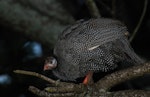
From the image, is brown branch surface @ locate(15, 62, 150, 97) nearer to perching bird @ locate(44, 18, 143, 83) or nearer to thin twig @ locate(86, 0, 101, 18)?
perching bird @ locate(44, 18, 143, 83)

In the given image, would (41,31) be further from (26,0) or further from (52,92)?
(52,92)

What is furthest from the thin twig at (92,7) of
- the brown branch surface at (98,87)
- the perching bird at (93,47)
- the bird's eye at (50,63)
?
the brown branch surface at (98,87)

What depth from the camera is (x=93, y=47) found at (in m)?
3.29

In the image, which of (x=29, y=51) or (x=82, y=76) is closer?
(x=82, y=76)

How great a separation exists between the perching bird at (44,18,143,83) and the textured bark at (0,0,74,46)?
2.12 ft

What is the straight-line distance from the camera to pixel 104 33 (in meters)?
3.28

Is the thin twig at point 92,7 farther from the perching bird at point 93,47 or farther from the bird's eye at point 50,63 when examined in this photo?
the bird's eye at point 50,63

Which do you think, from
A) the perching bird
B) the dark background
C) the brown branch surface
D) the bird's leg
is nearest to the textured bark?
the dark background

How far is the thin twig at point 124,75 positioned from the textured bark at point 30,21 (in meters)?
1.36

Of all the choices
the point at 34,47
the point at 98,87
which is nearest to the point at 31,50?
the point at 34,47

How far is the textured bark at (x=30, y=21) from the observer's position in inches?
158

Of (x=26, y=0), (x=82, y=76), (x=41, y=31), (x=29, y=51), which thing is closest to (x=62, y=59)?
(x=82, y=76)

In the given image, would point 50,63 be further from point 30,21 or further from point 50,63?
point 30,21

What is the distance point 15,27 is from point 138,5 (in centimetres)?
143
